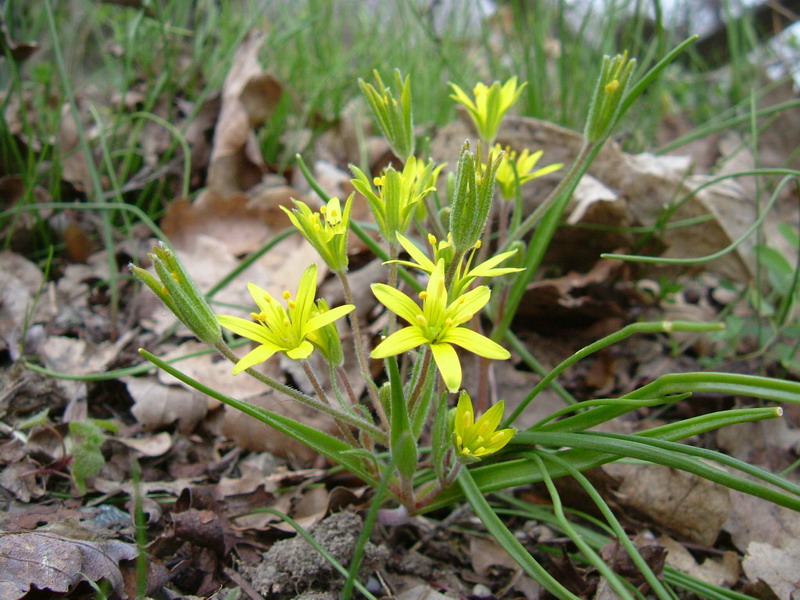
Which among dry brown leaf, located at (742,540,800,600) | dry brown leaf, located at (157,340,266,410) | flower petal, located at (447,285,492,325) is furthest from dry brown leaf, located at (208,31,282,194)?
dry brown leaf, located at (742,540,800,600)

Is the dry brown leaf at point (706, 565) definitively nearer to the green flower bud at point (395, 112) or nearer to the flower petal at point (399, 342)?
the flower petal at point (399, 342)

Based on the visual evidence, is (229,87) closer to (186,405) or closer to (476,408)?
(186,405)

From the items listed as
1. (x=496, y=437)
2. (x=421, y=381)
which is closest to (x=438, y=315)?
(x=421, y=381)

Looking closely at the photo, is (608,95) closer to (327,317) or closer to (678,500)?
(327,317)

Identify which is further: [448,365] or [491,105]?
[491,105]

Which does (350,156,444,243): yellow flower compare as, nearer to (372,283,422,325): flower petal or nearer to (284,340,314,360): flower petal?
(372,283,422,325): flower petal

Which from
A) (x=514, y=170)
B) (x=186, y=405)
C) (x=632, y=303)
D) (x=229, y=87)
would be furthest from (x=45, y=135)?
(x=632, y=303)

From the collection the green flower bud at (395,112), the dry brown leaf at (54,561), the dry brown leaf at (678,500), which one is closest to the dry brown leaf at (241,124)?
the green flower bud at (395,112)
